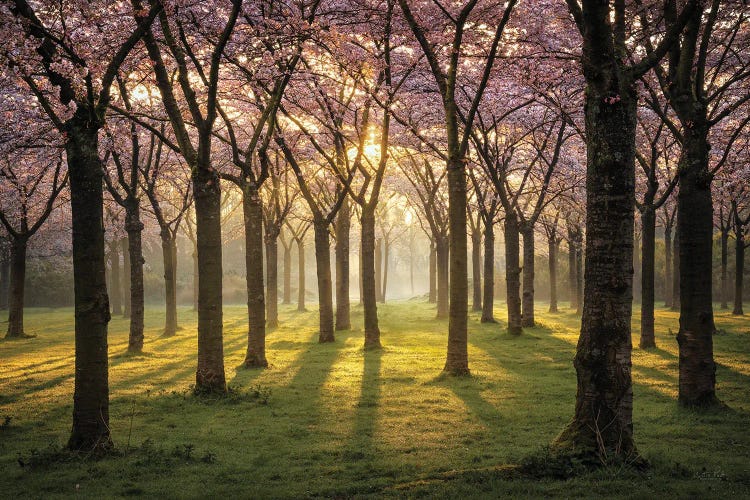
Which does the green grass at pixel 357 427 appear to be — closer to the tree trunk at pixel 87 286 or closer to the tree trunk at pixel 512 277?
the tree trunk at pixel 87 286

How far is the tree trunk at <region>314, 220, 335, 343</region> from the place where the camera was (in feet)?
78.0

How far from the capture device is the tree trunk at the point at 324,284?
2377 centimetres

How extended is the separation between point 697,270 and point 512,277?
14.1 m

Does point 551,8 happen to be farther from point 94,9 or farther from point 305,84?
point 94,9

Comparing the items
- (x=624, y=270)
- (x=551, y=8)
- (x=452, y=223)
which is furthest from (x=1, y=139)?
(x=624, y=270)

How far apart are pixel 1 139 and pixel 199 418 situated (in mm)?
14956

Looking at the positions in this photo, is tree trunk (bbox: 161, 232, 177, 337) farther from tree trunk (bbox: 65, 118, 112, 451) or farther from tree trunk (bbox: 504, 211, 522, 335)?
tree trunk (bbox: 65, 118, 112, 451)

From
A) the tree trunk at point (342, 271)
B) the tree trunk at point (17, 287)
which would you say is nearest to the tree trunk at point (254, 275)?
the tree trunk at point (342, 271)

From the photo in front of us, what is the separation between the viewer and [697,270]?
1120 centimetres

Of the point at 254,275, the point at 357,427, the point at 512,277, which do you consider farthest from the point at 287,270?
the point at 357,427

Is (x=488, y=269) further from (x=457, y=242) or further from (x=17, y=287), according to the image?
(x=17, y=287)

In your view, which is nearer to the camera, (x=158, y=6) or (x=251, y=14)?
(x=158, y=6)

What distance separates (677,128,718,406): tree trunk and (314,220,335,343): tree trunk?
564 inches

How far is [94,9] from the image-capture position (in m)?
11.3
